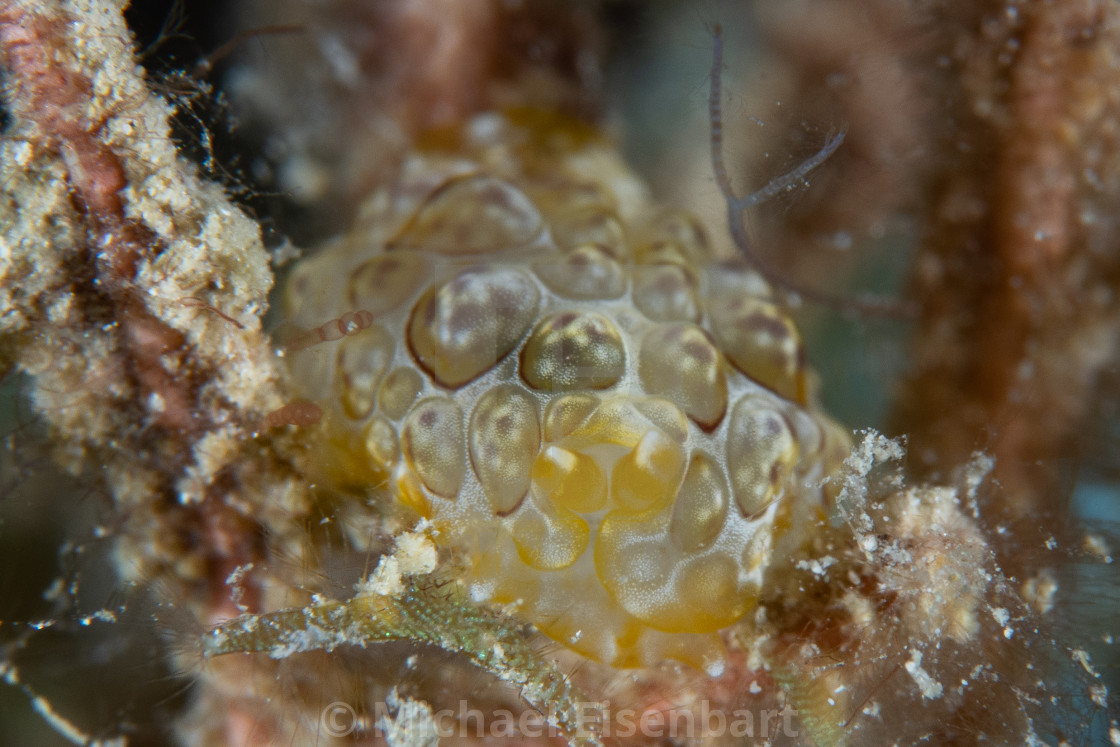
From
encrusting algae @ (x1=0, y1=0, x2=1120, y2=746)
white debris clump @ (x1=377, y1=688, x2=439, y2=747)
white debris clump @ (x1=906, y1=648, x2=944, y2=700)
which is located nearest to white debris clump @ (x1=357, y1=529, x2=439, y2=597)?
encrusting algae @ (x1=0, y1=0, x2=1120, y2=746)

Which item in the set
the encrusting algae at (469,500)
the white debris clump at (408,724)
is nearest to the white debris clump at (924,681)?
the encrusting algae at (469,500)

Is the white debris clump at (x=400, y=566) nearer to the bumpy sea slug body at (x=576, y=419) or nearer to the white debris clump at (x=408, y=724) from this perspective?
the bumpy sea slug body at (x=576, y=419)

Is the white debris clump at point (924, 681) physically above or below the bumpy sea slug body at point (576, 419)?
below

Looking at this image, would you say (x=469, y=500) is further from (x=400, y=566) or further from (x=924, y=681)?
(x=924, y=681)

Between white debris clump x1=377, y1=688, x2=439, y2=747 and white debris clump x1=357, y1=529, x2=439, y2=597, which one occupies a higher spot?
white debris clump x1=357, y1=529, x2=439, y2=597

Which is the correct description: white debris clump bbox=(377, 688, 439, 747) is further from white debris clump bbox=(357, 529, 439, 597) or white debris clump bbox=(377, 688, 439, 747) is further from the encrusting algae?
white debris clump bbox=(357, 529, 439, 597)

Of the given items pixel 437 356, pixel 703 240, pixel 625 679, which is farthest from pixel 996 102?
pixel 625 679

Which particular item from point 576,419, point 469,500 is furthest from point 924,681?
point 469,500

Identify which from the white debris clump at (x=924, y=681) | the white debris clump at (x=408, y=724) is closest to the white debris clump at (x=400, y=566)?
the white debris clump at (x=408, y=724)

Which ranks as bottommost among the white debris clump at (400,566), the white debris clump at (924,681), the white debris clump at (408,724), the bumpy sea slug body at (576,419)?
the white debris clump at (408,724)
